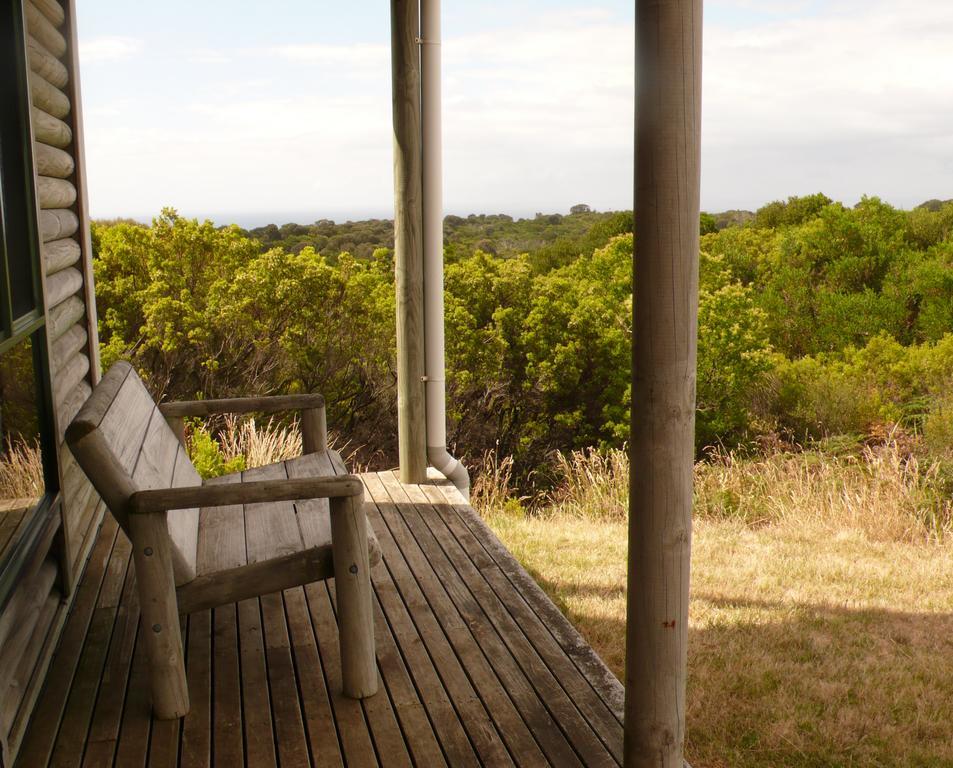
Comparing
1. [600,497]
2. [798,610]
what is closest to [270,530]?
[798,610]

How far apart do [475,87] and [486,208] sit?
1049 cm

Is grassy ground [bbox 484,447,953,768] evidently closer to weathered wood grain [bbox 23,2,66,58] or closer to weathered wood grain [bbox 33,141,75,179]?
A: weathered wood grain [bbox 33,141,75,179]

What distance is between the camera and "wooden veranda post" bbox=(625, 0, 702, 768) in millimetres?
1606

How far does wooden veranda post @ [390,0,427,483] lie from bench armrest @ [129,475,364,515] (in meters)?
1.66

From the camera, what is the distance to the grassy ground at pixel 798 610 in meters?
2.52

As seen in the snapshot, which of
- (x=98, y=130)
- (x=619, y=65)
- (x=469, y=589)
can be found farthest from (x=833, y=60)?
(x=469, y=589)

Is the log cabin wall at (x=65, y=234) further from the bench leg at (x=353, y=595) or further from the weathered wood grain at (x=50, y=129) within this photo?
the bench leg at (x=353, y=595)

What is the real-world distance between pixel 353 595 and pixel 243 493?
370 millimetres

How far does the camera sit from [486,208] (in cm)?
3219

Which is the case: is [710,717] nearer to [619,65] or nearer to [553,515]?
[553,515]

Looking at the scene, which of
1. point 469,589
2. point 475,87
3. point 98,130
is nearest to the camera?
point 469,589

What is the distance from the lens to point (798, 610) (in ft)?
11.4

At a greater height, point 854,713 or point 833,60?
point 833,60

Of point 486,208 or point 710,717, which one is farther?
point 486,208
